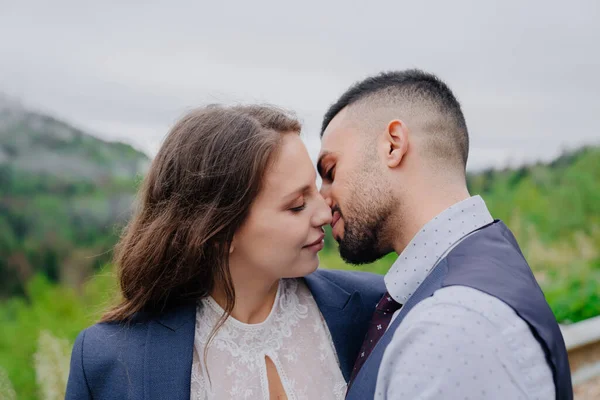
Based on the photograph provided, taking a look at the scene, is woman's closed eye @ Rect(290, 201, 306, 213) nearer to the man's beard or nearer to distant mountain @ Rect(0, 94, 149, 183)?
the man's beard

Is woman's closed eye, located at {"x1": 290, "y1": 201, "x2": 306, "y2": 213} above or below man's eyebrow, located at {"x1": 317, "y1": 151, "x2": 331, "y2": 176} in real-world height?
below

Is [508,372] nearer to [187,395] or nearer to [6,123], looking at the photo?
[187,395]

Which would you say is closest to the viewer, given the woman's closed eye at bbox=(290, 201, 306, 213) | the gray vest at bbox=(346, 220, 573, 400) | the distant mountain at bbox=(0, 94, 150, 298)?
the gray vest at bbox=(346, 220, 573, 400)

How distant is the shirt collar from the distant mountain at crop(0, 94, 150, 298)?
1771 millimetres

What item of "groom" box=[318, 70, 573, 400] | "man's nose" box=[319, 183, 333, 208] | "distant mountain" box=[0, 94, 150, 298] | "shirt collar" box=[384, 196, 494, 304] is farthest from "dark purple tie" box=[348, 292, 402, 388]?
"distant mountain" box=[0, 94, 150, 298]

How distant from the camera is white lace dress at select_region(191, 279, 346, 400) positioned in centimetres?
176

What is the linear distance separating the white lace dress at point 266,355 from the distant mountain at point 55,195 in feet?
4.25

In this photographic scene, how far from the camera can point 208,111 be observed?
189cm

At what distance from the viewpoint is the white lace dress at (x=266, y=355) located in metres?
1.76

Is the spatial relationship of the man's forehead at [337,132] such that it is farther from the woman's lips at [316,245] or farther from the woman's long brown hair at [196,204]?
the woman's lips at [316,245]

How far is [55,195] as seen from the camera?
123 inches

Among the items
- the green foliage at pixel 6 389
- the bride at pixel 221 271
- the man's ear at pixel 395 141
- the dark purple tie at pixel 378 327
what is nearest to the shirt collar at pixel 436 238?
the dark purple tie at pixel 378 327

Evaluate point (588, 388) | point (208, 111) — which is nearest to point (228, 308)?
point (208, 111)

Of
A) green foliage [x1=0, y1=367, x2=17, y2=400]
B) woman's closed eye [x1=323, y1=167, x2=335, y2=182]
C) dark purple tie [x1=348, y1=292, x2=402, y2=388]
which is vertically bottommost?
green foliage [x1=0, y1=367, x2=17, y2=400]
